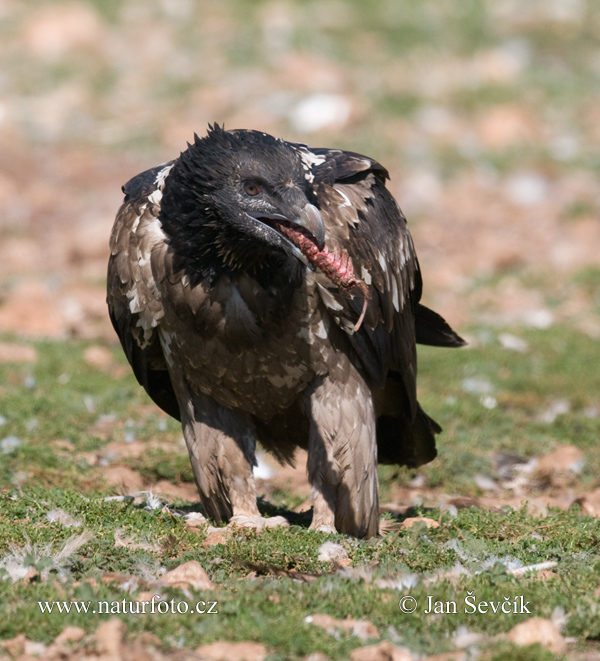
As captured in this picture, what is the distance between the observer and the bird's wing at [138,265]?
5.38 meters

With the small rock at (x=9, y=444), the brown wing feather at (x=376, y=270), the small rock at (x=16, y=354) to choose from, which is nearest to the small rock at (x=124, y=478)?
the small rock at (x=9, y=444)

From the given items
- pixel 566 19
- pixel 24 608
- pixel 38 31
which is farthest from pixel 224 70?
pixel 24 608

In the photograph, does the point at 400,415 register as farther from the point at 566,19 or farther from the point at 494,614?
the point at 566,19

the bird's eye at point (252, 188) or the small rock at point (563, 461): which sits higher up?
the bird's eye at point (252, 188)

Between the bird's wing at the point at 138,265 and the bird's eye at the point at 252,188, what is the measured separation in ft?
Answer: 1.88

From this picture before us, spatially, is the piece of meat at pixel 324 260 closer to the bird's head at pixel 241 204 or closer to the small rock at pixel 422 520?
the bird's head at pixel 241 204

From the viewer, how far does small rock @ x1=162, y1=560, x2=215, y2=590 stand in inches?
170

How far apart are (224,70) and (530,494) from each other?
12.0 m

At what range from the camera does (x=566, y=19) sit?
1972 centimetres

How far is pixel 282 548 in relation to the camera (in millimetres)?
4965

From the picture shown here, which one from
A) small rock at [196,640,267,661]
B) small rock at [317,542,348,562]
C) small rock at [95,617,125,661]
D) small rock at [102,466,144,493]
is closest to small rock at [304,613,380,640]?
small rock at [196,640,267,661]

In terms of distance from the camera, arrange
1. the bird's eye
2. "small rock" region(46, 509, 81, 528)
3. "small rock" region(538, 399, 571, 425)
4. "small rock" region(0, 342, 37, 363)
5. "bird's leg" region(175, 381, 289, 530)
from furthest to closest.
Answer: "small rock" region(0, 342, 37, 363) < "small rock" region(538, 399, 571, 425) < "bird's leg" region(175, 381, 289, 530) < "small rock" region(46, 509, 81, 528) < the bird's eye

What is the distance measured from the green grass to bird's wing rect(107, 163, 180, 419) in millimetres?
916

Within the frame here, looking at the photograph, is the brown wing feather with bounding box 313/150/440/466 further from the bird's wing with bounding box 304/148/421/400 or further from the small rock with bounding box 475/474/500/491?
the small rock with bounding box 475/474/500/491
